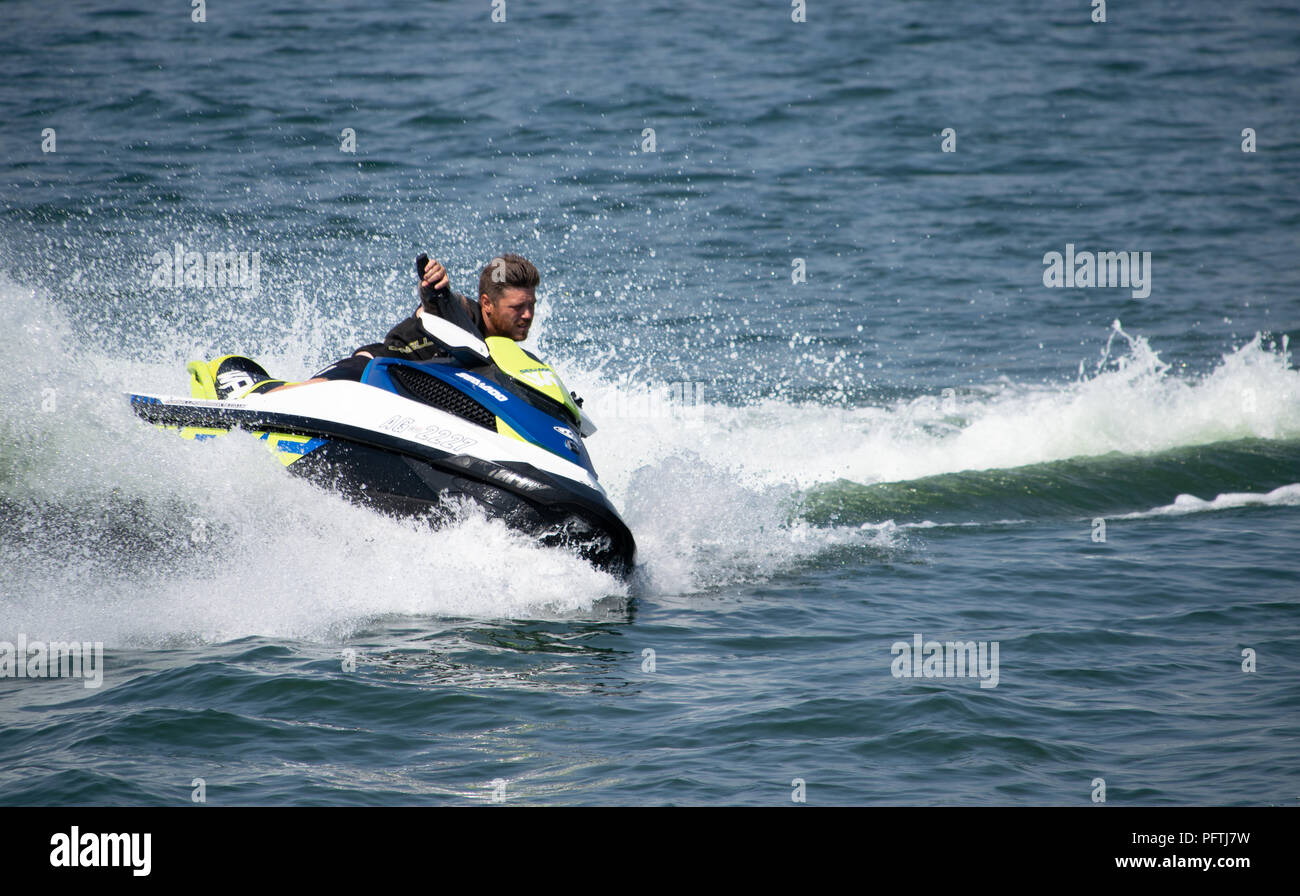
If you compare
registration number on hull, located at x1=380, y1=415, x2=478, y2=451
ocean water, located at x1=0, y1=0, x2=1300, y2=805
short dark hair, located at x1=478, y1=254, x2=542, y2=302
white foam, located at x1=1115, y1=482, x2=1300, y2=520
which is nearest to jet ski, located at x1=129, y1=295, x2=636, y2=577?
registration number on hull, located at x1=380, y1=415, x2=478, y2=451

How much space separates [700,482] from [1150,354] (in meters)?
5.99

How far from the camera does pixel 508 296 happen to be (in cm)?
638

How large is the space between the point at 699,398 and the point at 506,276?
4.61 m

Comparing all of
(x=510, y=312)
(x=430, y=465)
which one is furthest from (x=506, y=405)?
(x=510, y=312)

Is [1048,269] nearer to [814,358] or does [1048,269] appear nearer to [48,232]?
[814,358]

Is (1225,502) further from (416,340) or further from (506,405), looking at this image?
(416,340)

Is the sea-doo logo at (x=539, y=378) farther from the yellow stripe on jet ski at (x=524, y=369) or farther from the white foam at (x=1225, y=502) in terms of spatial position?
the white foam at (x=1225, y=502)

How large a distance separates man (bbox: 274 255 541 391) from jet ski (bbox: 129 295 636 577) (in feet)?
0.30

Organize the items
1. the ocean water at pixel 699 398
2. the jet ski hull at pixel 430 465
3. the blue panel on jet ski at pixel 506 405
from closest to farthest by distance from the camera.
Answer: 1. the ocean water at pixel 699 398
2. the jet ski hull at pixel 430 465
3. the blue panel on jet ski at pixel 506 405

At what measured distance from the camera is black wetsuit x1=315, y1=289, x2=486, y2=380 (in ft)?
20.5

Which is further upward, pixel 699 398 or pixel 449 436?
pixel 699 398

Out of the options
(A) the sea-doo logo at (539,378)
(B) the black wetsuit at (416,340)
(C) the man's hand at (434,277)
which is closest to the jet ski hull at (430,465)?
(B) the black wetsuit at (416,340)

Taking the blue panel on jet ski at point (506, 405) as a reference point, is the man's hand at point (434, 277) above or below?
above

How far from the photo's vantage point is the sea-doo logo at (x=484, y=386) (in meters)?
6.10
